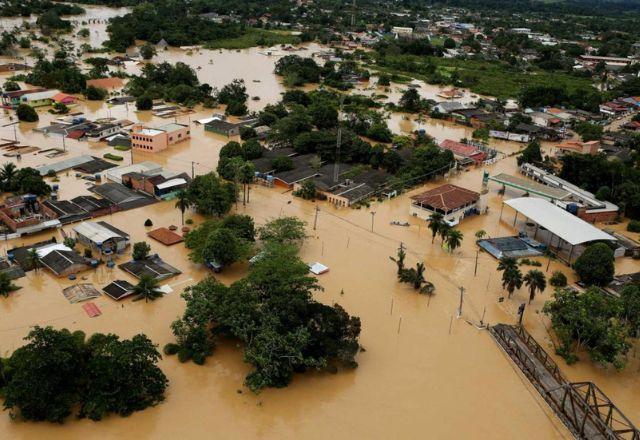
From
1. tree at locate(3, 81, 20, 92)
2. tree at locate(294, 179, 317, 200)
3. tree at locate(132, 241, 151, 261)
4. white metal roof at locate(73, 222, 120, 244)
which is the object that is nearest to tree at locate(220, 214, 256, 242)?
tree at locate(132, 241, 151, 261)

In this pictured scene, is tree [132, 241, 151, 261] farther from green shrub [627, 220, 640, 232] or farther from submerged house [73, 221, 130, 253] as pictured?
green shrub [627, 220, 640, 232]

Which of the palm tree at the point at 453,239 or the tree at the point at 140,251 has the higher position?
the palm tree at the point at 453,239

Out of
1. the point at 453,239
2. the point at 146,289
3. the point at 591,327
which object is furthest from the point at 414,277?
the point at 146,289

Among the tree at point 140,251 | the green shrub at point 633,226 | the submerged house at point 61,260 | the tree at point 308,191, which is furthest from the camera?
the tree at point 308,191

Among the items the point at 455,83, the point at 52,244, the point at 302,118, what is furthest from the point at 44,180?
the point at 455,83

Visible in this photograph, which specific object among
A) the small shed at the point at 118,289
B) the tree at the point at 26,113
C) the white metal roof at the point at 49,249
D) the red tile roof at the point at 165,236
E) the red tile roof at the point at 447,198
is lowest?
the small shed at the point at 118,289

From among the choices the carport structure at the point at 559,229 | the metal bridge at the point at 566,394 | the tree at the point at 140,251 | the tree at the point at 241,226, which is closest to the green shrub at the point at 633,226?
the carport structure at the point at 559,229

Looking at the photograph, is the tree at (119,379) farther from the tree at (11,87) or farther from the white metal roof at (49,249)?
the tree at (11,87)
